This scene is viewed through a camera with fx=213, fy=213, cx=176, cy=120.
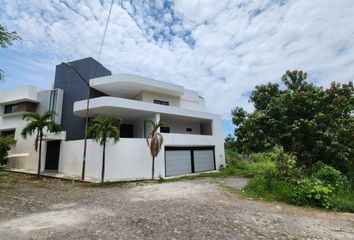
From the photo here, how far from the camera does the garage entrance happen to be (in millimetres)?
16984

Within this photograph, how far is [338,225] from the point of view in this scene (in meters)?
5.81

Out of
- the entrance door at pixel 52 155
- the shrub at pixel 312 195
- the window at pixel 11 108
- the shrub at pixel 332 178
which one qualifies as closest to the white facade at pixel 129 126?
the entrance door at pixel 52 155

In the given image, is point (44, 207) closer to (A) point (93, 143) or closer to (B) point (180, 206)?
(B) point (180, 206)

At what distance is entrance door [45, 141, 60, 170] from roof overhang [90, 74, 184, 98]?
585 cm

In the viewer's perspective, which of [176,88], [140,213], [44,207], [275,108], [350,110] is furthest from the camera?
[176,88]

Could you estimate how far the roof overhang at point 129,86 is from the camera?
683 inches

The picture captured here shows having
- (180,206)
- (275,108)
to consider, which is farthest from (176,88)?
(180,206)

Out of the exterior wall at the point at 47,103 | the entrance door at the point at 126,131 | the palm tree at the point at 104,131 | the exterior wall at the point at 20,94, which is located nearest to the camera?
the palm tree at the point at 104,131

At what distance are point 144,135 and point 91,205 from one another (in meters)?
10.6

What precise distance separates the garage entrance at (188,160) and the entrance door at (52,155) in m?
9.20

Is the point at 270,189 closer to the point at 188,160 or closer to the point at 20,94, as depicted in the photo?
the point at 188,160

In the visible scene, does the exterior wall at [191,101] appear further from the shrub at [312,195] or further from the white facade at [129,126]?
the shrub at [312,195]

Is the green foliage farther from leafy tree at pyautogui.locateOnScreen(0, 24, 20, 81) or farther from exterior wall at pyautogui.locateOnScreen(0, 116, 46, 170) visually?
leafy tree at pyautogui.locateOnScreen(0, 24, 20, 81)

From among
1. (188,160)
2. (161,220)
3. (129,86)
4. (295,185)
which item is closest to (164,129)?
(188,160)
